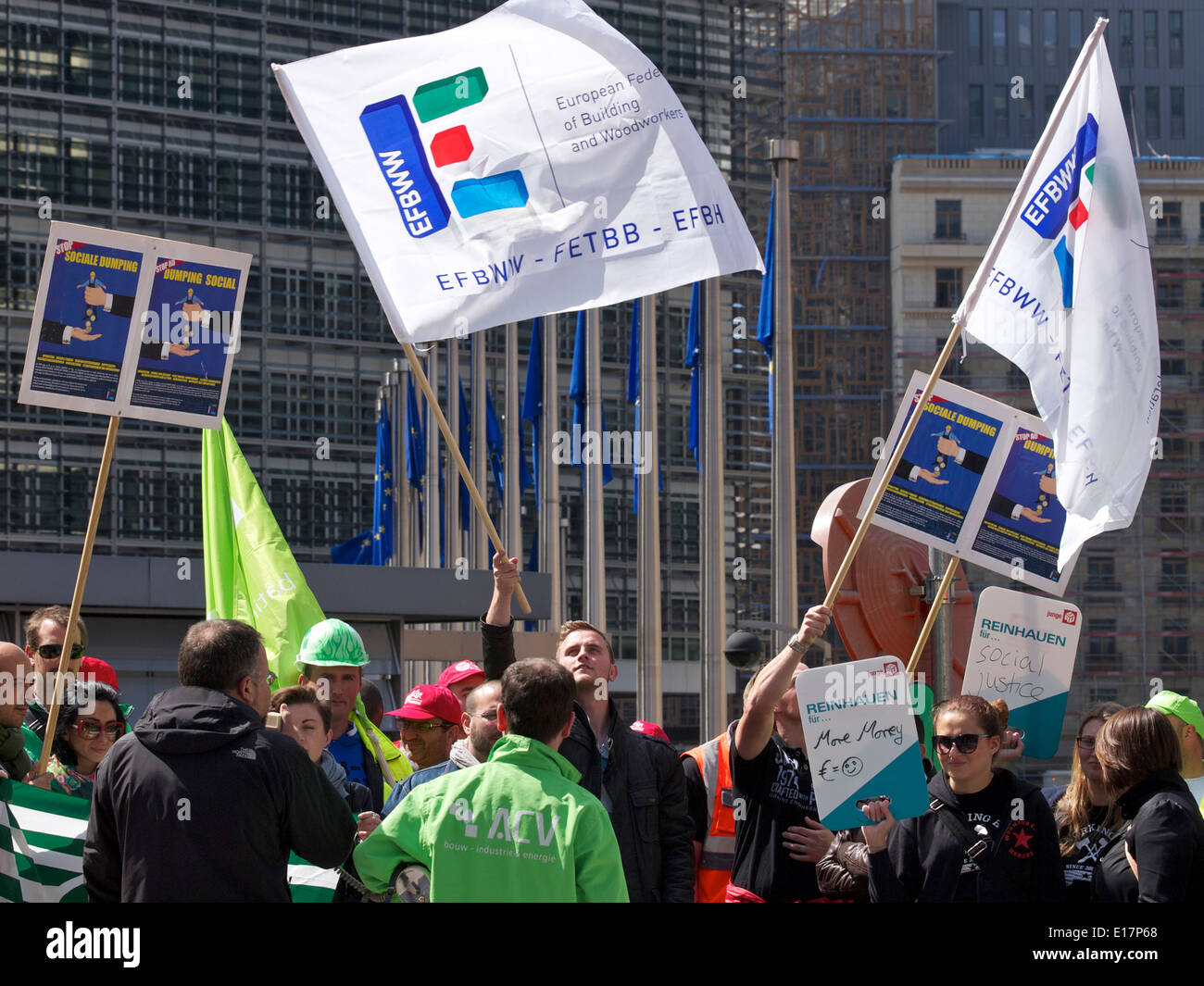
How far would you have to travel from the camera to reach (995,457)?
7074 mm

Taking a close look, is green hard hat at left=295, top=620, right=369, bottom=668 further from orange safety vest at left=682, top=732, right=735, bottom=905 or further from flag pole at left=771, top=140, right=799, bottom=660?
flag pole at left=771, top=140, right=799, bottom=660

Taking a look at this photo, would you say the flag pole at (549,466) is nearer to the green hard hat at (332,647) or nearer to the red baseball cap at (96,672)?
the green hard hat at (332,647)

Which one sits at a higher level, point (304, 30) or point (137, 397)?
point (304, 30)

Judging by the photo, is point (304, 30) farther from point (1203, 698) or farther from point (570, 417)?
point (1203, 698)

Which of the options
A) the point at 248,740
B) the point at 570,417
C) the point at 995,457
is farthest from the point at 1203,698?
the point at 248,740

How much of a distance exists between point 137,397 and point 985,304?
9.79 feet

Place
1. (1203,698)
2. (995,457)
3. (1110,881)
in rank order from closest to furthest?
(1110,881), (995,457), (1203,698)

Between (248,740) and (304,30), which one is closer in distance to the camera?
(248,740)

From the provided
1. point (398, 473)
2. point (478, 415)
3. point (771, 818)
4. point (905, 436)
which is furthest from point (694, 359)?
point (398, 473)

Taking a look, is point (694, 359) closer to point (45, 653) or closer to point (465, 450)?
point (465, 450)

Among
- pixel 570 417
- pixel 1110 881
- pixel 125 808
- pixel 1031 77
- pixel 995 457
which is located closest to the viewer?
pixel 125 808

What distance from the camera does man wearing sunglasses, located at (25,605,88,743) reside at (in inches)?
228

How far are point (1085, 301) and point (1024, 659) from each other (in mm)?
1364

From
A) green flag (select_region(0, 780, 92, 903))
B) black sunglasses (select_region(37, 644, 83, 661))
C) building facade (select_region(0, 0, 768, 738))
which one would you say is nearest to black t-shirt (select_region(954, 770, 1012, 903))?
green flag (select_region(0, 780, 92, 903))
